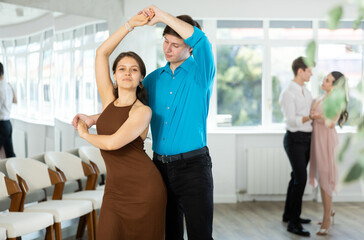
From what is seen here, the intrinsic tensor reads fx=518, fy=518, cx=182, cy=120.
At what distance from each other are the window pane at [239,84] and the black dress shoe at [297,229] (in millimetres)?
2204

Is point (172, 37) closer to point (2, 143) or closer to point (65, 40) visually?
point (2, 143)

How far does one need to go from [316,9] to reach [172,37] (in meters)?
4.38

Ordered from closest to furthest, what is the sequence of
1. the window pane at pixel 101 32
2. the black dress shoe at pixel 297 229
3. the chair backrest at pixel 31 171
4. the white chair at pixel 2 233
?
the white chair at pixel 2 233 < the chair backrest at pixel 31 171 < the black dress shoe at pixel 297 229 < the window pane at pixel 101 32

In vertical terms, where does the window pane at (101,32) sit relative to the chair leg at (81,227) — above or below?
above

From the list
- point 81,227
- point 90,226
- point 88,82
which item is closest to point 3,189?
point 90,226

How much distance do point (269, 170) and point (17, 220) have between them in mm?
3727

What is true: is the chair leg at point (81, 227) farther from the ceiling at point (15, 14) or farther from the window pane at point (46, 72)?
the ceiling at point (15, 14)

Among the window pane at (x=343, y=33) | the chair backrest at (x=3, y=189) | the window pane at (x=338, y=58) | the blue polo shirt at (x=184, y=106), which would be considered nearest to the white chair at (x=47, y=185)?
the chair backrest at (x=3, y=189)

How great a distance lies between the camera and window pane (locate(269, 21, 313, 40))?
22.3 feet

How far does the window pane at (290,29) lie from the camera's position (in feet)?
22.3

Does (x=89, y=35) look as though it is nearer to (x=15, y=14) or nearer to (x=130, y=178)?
(x=15, y=14)

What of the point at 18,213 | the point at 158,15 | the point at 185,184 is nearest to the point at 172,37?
the point at 158,15

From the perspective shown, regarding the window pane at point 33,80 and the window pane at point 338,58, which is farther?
the window pane at point 338,58

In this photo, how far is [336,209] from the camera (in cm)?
611
